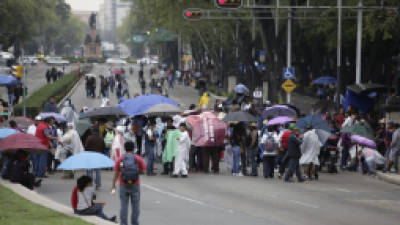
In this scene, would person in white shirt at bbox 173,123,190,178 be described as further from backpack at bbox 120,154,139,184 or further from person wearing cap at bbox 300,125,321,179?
backpack at bbox 120,154,139,184

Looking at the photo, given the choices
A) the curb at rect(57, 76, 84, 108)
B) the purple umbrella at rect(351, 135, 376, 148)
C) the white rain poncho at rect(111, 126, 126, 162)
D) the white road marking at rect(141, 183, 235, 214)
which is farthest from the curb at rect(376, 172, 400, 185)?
the curb at rect(57, 76, 84, 108)

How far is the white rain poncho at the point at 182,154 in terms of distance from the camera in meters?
20.5

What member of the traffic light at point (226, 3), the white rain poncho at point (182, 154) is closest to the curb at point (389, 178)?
the white rain poncho at point (182, 154)

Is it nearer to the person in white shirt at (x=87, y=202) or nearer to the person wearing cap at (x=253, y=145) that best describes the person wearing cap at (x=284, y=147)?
the person wearing cap at (x=253, y=145)

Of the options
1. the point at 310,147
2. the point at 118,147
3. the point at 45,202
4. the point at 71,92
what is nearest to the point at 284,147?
the point at 310,147

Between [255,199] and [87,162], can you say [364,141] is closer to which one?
[255,199]

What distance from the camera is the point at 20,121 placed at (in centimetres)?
2266

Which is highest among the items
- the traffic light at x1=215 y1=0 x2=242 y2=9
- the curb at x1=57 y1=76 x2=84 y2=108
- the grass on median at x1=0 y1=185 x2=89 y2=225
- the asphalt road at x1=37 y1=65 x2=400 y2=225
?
the traffic light at x1=215 y1=0 x2=242 y2=9

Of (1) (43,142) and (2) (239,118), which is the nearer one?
(1) (43,142)

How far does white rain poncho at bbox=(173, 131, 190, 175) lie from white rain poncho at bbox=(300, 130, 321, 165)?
122 inches

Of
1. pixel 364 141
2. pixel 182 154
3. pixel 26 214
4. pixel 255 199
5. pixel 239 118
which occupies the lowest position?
pixel 255 199

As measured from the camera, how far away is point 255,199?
17.1 metres

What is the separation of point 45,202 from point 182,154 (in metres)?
6.59

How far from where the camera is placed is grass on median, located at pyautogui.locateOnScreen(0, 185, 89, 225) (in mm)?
12199
